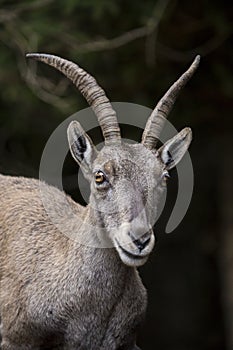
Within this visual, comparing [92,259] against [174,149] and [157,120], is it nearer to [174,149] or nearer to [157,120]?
[174,149]

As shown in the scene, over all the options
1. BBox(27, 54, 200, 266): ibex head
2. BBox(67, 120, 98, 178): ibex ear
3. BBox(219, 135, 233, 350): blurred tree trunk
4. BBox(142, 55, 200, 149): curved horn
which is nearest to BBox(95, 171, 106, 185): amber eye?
BBox(27, 54, 200, 266): ibex head

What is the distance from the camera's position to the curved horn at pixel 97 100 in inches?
328

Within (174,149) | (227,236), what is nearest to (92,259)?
(174,149)

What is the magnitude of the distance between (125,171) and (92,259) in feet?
2.81

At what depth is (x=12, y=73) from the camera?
14.3 m

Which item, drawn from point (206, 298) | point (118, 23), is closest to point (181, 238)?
point (206, 298)

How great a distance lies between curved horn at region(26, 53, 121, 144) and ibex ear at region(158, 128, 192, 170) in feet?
1.28

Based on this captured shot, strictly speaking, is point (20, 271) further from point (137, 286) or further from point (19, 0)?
point (19, 0)

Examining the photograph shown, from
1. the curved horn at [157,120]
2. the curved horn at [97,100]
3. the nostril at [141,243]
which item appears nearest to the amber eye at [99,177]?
the curved horn at [97,100]

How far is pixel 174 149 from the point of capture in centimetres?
848

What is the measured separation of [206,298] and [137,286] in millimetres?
12627

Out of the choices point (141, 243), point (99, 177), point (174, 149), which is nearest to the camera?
point (141, 243)

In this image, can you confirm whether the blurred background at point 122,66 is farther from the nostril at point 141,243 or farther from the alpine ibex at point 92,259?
the nostril at point 141,243

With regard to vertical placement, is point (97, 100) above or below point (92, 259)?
above
